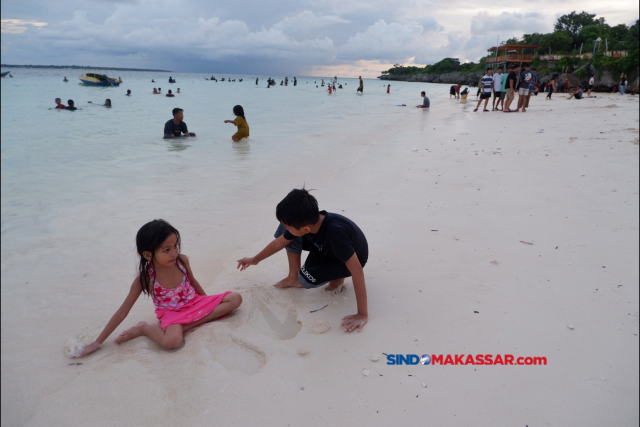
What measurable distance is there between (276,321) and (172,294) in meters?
0.70

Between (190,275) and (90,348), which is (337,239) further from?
(90,348)

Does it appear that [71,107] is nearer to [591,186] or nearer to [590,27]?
[591,186]

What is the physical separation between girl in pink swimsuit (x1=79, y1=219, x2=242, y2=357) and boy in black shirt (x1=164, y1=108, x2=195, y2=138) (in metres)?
8.25

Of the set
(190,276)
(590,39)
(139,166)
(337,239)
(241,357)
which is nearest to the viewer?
(241,357)

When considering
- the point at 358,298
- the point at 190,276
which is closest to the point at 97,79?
the point at 190,276

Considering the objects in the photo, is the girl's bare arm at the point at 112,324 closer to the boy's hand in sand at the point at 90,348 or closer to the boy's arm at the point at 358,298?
the boy's hand in sand at the point at 90,348

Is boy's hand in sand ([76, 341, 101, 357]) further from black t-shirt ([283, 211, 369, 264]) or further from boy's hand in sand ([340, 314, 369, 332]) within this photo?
boy's hand in sand ([340, 314, 369, 332])

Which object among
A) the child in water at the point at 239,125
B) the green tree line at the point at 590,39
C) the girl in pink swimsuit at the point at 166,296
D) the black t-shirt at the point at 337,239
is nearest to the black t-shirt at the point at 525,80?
the child in water at the point at 239,125

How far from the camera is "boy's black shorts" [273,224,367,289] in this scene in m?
2.54

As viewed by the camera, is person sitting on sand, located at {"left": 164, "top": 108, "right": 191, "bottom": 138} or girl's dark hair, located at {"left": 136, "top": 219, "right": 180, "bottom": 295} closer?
girl's dark hair, located at {"left": 136, "top": 219, "right": 180, "bottom": 295}

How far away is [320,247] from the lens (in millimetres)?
2486

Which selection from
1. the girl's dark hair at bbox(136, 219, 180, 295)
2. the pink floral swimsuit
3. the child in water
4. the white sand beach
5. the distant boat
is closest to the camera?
the white sand beach

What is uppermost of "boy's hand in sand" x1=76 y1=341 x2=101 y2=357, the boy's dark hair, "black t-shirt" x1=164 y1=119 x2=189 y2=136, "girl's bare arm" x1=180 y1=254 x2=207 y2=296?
the boy's dark hair

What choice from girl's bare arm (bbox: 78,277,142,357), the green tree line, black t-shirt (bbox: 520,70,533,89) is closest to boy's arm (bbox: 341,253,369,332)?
girl's bare arm (bbox: 78,277,142,357)
